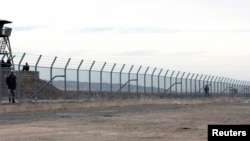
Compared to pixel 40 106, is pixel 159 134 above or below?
above

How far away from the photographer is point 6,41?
148 ft

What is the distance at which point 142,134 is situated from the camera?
46.2ft

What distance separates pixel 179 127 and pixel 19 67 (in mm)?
13821

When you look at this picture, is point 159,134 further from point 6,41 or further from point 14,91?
point 6,41

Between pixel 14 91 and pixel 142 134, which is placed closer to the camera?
pixel 142 134

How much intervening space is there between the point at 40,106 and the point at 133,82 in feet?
41.3

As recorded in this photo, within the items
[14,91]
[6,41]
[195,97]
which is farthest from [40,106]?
[195,97]

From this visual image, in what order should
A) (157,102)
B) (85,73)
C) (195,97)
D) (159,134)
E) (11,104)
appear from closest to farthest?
(159,134), (11,104), (85,73), (157,102), (195,97)

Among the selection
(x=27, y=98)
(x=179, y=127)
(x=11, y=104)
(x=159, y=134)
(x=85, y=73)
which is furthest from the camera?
(x=85, y=73)

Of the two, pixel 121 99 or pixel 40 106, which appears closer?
pixel 40 106

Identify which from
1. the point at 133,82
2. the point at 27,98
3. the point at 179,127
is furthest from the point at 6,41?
the point at 179,127

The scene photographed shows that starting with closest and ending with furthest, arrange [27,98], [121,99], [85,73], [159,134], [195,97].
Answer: [159,134], [27,98], [85,73], [121,99], [195,97]

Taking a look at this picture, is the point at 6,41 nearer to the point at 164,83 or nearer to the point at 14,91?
the point at 164,83

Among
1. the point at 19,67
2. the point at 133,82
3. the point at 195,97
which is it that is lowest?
the point at 195,97
